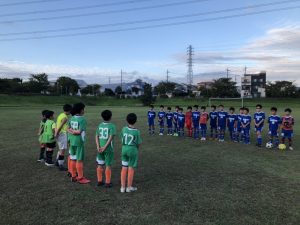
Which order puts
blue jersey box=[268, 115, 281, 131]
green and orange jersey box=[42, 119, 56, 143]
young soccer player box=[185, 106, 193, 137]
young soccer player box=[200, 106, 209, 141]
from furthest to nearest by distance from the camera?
young soccer player box=[185, 106, 193, 137]
young soccer player box=[200, 106, 209, 141]
blue jersey box=[268, 115, 281, 131]
green and orange jersey box=[42, 119, 56, 143]

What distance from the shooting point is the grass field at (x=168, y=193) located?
Result: 19.8ft

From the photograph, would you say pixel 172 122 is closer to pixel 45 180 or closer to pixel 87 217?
pixel 45 180

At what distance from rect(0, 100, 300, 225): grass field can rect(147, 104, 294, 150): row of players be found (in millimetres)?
2647

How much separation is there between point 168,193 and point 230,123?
32.0ft

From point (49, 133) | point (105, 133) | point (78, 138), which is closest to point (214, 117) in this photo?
point (49, 133)

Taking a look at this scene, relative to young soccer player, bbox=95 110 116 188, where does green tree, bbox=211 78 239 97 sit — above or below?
above

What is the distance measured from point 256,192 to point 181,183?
72.6 inches

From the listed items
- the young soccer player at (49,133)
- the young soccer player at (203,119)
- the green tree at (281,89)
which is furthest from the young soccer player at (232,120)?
the green tree at (281,89)

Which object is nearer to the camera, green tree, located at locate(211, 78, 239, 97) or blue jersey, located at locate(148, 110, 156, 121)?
blue jersey, located at locate(148, 110, 156, 121)

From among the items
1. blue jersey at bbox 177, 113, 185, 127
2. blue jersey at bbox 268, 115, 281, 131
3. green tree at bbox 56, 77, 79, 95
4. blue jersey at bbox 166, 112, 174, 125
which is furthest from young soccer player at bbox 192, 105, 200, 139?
green tree at bbox 56, 77, 79, 95

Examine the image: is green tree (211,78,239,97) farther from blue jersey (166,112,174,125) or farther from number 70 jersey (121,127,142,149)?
number 70 jersey (121,127,142,149)

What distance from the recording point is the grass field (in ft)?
19.8

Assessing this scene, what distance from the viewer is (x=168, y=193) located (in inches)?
295

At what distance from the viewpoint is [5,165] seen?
1038cm
